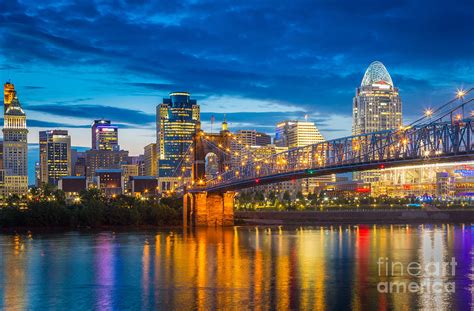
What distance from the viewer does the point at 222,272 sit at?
4275cm

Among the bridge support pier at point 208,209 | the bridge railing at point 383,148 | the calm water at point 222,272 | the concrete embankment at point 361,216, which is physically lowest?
the calm water at point 222,272

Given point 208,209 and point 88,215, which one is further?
point 208,209

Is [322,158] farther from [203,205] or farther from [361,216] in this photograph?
[361,216]

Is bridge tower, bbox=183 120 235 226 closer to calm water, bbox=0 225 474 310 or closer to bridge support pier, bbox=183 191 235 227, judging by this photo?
bridge support pier, bbox=183 191 235 227

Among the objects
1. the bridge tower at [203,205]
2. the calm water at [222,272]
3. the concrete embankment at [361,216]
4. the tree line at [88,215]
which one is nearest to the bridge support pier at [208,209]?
the bridge tower at [203,205]

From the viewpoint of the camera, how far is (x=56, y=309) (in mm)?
31984

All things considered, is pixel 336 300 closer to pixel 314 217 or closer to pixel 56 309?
pixel 56 309

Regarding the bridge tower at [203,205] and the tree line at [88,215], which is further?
the bridge tower at [203,205]

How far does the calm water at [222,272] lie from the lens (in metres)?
32.9

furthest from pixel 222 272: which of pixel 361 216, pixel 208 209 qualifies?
pixel 361 216

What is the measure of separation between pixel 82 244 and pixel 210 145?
153ft

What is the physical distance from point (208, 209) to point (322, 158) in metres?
19.9

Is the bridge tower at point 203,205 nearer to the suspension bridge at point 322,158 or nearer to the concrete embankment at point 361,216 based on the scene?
the suspension bridge at point 322,158

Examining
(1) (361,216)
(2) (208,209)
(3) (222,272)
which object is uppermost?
(2) (208,209)
